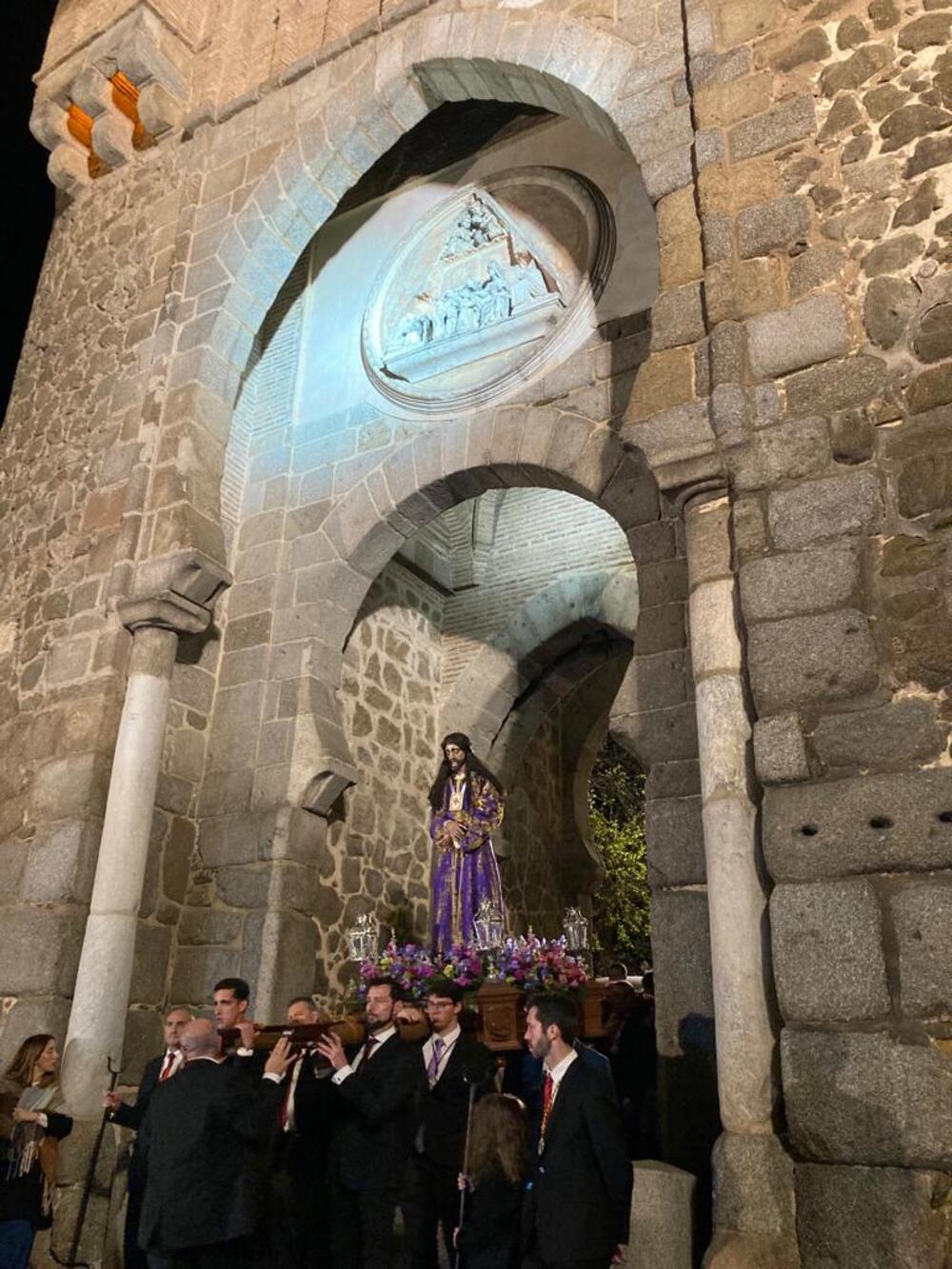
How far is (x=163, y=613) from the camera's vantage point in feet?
21.3

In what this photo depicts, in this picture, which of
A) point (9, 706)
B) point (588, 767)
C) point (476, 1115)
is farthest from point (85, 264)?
point (476, 1115)

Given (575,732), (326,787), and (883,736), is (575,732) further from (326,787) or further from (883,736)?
(883,736)

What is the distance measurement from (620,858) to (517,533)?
7.22 meters

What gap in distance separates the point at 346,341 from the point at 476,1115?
6587 millimetres

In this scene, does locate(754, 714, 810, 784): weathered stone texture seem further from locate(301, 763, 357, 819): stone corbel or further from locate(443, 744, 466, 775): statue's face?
locate(443, 744, 466, 775): statue's face

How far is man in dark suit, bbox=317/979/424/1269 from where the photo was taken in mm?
3738

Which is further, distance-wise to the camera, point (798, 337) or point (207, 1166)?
point (798, 337)

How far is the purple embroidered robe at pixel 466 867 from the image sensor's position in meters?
7.01

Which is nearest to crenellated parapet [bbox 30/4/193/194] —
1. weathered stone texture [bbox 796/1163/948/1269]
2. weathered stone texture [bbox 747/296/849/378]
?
weathered stone texture [bbox 747/296/849/378]

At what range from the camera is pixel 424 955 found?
21.5 ft

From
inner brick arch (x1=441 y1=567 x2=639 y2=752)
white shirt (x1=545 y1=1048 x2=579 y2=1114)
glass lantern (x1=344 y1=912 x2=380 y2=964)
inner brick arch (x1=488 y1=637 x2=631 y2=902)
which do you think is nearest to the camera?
white shirt (x1=545 y1=1048 x2=579 y2=1114)

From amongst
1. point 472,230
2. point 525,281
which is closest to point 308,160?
point 472,230

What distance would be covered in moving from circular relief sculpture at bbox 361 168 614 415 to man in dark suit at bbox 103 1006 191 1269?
4606 millimetres

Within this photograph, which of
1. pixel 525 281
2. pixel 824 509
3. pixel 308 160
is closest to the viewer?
pixel 824 509
